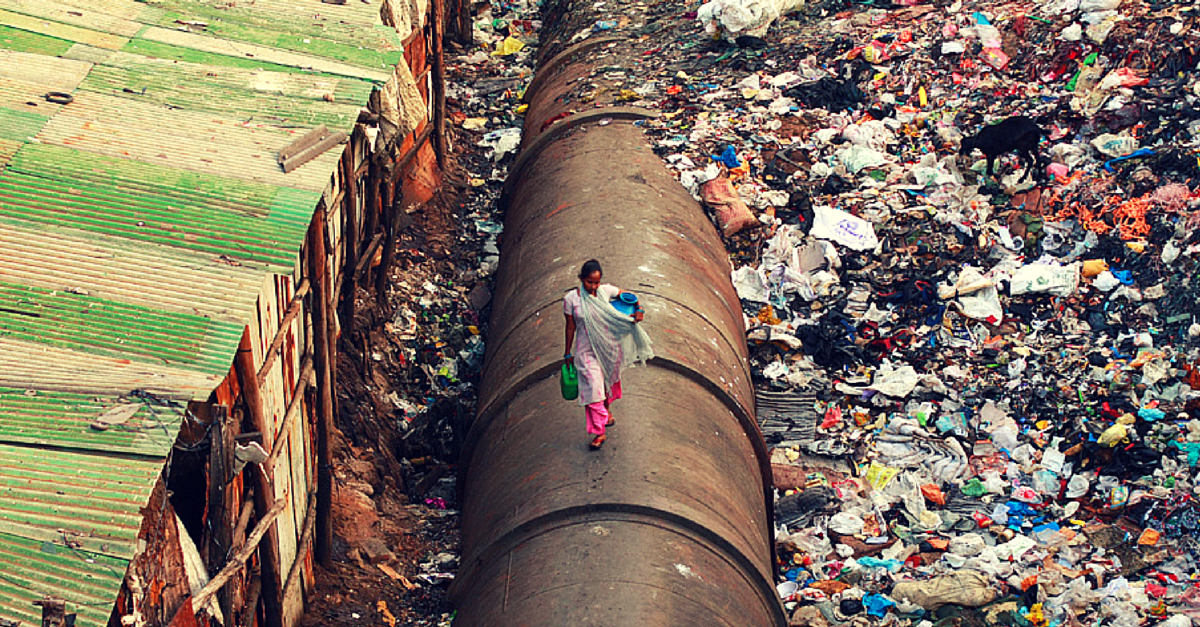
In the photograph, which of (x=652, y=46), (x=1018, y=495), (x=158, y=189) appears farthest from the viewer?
(x=652, y=46)

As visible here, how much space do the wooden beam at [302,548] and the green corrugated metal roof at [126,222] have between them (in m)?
1.87

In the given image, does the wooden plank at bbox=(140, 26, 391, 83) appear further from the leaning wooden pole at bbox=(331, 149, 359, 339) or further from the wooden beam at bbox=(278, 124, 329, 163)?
the wooden beam at bbox=(278, 124, 329, 163)

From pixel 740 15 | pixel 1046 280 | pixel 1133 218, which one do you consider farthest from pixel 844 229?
pixel 740 15

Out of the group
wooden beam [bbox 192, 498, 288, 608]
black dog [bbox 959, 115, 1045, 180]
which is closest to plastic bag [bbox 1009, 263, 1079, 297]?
black dog [bbox 959, 115, 1045, 180]

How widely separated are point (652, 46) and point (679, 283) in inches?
201

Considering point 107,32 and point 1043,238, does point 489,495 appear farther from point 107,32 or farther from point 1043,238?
point 1043,238

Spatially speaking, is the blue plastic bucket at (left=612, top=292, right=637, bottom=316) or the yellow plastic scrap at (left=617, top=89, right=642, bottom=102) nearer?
the blue plastic bucket at (left=612, top=292, right=637, bottom=316)

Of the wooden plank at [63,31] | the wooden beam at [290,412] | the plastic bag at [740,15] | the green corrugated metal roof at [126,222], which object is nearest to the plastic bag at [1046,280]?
the plastic bag at [740,15]

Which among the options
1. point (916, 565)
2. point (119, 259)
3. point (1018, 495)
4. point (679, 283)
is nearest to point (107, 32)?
point (119, 259)

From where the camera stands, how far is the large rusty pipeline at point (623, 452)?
200 inches

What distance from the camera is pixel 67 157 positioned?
483 cm

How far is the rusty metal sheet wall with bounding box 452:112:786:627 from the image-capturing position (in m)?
5.08

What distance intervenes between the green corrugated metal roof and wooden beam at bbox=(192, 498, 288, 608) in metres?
1.01

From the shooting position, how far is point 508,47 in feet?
46.0
